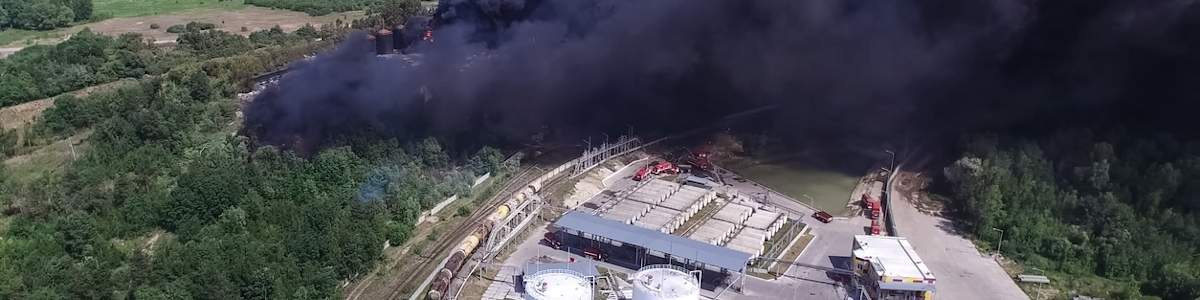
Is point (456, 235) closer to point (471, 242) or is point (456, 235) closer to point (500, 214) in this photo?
point (500, 214)

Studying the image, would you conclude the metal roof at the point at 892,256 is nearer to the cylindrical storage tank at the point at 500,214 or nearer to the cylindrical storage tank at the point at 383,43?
the cylindrical storage tank at the point at 500,214

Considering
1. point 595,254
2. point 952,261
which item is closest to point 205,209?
point 595,254

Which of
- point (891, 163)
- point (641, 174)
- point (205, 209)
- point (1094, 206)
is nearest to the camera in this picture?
point (205, 209)

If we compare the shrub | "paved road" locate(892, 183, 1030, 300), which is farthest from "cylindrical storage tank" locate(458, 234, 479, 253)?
the shrub

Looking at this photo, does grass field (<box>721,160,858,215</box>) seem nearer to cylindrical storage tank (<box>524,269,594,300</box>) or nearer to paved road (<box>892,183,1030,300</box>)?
paved road (<box>892,183,1030,300</box>)

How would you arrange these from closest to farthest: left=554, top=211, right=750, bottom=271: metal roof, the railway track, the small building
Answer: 1. the small building
2. left=554, top=211, right=750, bottom=271: metal roof
3. the railway track
